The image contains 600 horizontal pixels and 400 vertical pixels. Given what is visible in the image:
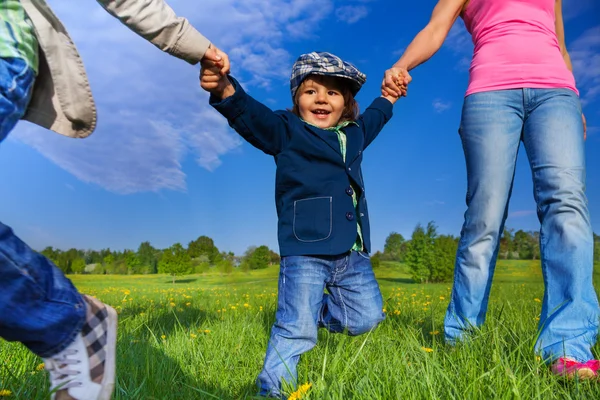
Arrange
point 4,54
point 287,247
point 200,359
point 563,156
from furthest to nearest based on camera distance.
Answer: point 200,359 → point 563,156 → point 287,247 → point 4,54

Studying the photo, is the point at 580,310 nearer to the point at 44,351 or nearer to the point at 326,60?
the point at 326,60

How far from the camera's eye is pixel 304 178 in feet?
9.12

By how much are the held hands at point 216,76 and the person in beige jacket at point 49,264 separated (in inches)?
19.3

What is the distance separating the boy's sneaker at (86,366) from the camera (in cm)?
165

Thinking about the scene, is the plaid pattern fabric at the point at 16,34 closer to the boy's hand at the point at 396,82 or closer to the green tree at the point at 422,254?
the boy's hand at the point at 396,82

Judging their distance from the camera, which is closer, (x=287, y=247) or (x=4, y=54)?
(x=4, y=54)

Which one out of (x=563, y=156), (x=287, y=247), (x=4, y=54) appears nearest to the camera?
(x=4, y=54)

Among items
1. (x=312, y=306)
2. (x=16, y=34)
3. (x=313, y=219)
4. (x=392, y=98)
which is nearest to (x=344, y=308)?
(x=312, y=306)

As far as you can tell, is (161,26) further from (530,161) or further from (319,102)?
(530,161)

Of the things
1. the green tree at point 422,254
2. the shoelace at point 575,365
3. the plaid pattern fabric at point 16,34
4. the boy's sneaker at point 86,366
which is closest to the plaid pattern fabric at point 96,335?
the boy's sneaker at point 86,366

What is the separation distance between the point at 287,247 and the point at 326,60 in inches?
47.2

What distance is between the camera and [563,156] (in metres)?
2.89

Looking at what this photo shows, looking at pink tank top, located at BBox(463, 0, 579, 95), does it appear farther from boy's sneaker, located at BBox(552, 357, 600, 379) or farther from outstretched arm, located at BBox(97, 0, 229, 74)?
outstretched arm, located at BBox(97, 0, 229, 74)

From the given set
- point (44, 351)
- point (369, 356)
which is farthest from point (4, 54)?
point (369, 356)
